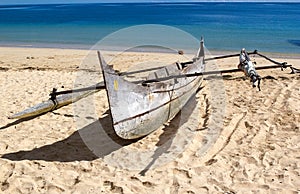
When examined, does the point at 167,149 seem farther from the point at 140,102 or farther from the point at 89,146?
the point at 89,146

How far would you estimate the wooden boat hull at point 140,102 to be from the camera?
14.3ft

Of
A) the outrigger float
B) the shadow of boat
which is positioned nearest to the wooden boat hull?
the outrigger float

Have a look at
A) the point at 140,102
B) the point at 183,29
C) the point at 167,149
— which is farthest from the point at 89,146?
the point at 183,29

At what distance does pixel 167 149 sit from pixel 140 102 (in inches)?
32.0

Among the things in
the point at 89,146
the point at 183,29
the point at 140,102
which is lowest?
the point at 89,146

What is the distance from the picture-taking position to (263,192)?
12.8 ft

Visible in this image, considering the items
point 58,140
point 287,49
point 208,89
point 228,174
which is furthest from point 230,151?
point 287,49

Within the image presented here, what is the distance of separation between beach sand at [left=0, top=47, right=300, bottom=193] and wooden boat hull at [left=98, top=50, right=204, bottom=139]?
0.29 metres

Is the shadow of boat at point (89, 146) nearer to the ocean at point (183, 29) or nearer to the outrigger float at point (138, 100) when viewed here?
the outrigger float at point (138, 100)

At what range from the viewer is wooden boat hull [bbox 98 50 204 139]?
14.3 ft

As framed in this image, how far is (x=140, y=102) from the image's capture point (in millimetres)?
4922

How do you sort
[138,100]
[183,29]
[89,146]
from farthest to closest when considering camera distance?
[183,29], [89,146], [138,100]

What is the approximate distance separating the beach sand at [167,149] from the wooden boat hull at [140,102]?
288mm

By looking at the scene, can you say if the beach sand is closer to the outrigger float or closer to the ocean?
the outrigger float
